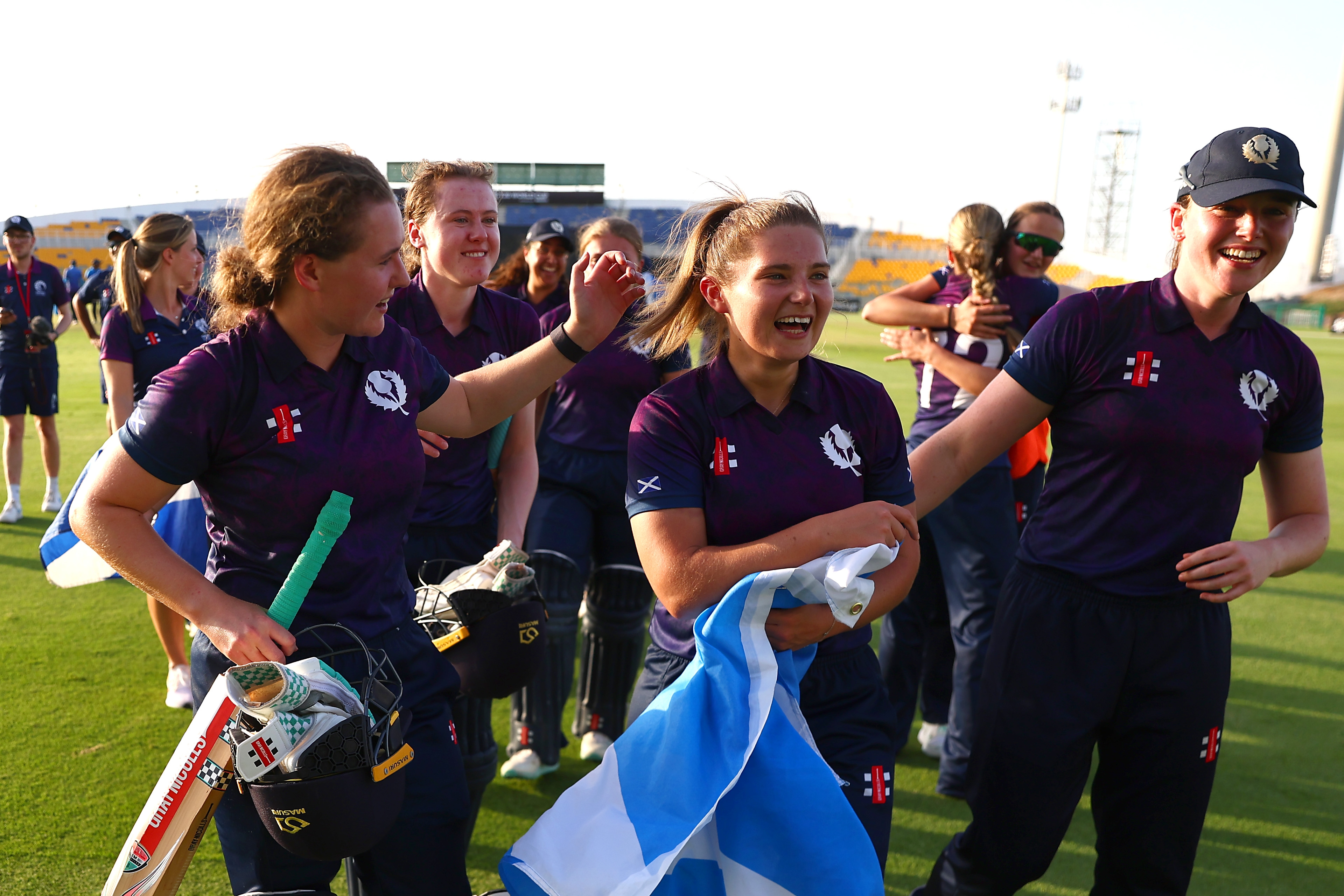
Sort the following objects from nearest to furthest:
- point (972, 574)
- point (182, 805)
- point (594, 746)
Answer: point (182, 805) → point (972, 574) → point (594, 746)

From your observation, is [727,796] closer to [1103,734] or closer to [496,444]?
[1103,734]

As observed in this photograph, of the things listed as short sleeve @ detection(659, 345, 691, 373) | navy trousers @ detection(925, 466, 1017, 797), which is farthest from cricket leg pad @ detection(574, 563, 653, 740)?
navy trousers @ detection(925, 466, 1017, 797)

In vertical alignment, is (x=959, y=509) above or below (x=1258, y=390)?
below

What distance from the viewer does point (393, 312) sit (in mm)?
3297

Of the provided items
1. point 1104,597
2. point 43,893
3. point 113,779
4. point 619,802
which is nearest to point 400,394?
point 619,802

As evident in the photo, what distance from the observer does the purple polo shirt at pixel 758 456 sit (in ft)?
7.16

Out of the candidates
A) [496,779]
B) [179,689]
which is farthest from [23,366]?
[496,779]

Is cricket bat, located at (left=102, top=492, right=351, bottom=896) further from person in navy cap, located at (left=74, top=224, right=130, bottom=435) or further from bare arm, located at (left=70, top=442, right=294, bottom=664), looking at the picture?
person in navy cap, located at (left=74, top=224, right=130, bottom=435)

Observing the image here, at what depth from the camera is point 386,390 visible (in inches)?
84.7

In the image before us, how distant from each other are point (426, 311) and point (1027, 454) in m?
2.59

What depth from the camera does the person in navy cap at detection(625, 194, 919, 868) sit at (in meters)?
2.09

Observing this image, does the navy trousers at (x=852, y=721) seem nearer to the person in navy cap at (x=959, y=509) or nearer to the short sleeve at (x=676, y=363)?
the person in navy cap at (x=959, y=509)

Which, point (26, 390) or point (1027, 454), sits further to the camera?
point (26, 390)

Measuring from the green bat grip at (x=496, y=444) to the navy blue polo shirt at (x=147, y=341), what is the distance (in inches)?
94.8
